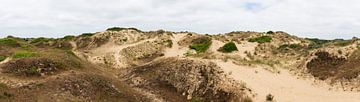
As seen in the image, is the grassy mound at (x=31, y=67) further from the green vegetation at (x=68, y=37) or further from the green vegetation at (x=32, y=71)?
the green vegetation at (x=68, y=37)

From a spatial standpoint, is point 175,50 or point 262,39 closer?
point 175,50

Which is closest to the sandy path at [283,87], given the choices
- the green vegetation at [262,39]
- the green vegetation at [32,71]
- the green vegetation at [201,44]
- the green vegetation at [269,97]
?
the green vegetation at [269,97]

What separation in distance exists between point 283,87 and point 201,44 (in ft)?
99.0

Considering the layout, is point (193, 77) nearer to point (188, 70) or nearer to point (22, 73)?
point (188, 70)

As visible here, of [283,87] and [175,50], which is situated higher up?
[175,50]

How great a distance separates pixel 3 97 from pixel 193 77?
16.0 metres

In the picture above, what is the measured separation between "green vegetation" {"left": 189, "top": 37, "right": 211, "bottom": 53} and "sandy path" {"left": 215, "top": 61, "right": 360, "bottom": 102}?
65.7 feet

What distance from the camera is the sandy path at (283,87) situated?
109 feet

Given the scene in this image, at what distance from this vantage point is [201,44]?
214ft

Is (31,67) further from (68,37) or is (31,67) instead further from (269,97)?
(68,37)

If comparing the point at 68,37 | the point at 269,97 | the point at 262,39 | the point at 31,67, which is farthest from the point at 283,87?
the point at 68,37

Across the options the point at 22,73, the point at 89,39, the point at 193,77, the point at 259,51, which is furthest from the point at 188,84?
the point at 89,39

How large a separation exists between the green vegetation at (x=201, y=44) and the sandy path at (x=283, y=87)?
20027 mm

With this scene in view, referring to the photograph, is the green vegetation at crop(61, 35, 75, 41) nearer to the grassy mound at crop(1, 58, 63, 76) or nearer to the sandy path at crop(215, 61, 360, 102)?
the grassy mound at crop(1, 58, 63, 76)
